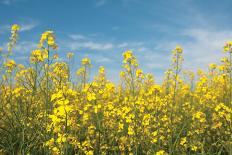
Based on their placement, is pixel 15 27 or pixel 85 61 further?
pixel 85 61

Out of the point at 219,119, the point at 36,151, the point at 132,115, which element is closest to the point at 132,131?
the point at 132,115

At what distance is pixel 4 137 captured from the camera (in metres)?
4.04

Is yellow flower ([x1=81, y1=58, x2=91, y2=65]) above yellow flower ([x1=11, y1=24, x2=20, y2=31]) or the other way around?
the other way around

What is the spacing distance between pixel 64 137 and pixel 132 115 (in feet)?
4.78

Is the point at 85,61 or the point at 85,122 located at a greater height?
the point at 85,61

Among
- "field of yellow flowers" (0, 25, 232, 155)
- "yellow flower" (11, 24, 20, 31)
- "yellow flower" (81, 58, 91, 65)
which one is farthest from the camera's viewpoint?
"yellow flower" (81, 58, 91, 65)

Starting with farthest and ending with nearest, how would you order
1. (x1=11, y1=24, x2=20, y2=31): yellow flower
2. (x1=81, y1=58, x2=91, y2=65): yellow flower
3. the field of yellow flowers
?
(x1=81, y1=58, x2=91, y2=65): yellow flower < (x1=11, y1=24, x2=20, y2=31): yellow flower < the field of yellow flowers

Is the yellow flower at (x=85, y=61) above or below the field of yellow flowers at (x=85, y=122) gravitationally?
above

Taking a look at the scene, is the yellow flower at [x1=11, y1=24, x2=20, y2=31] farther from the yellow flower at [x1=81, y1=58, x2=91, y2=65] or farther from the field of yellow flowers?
the yellow flower at [x1=81, y1=58, x2=91, y2=65]

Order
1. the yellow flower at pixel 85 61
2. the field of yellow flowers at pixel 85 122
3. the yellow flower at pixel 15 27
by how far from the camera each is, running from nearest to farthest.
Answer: the field of yellow flowers at pixel 85 122 → the yellow flower at pixel 15 27 → the yellow flower at pixel 85 61

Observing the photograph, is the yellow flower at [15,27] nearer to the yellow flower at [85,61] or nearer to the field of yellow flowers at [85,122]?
the field of yellow flowers at [85,122]

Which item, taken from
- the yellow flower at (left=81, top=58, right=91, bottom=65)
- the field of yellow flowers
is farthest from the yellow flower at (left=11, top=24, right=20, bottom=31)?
the yellow flower at (left=81, top=58, right=91, bottom=65)

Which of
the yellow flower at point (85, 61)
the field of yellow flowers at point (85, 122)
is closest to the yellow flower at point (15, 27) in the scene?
the field of yellow flowers at point (85, 122)

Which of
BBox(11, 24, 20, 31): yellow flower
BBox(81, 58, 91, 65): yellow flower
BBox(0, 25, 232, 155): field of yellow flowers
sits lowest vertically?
BBox(0, 25, 232, 155): field of yellow flowers
